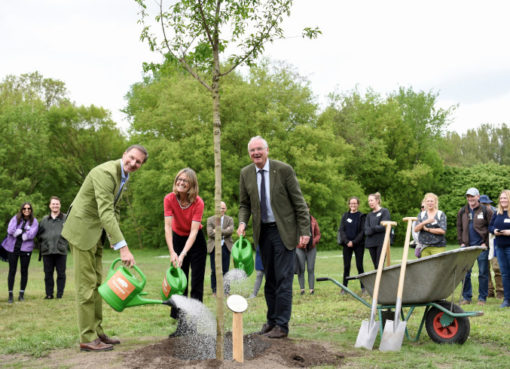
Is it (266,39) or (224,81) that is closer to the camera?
(266,39)

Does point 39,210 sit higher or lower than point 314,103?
lower

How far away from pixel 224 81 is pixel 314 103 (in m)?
5.68

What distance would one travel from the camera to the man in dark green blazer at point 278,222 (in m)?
5.25

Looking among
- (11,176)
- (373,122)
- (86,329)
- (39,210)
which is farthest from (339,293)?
(373,122)

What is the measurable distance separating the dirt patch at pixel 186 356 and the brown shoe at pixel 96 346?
67 millimetres

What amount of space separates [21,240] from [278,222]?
228 inches

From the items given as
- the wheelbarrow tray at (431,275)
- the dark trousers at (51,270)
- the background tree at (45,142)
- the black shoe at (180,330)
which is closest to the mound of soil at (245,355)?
the black shoe at (180,330)

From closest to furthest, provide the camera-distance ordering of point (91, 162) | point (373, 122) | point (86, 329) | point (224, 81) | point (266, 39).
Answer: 1. point (266, 39)
2. point (86, 329)
3. point (224, 81)
4. point (91, 162)
5. point (373, 122)

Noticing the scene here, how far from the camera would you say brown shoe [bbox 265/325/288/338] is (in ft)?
16.8

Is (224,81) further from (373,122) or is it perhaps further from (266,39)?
(266,39)

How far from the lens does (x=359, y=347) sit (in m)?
4.96

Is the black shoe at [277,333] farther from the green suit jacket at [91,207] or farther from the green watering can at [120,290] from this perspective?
the green suit jacket at [91,207]

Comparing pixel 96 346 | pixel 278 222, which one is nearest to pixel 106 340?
pixel 96 346

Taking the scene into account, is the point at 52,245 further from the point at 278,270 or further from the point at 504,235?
the point at 504,235
